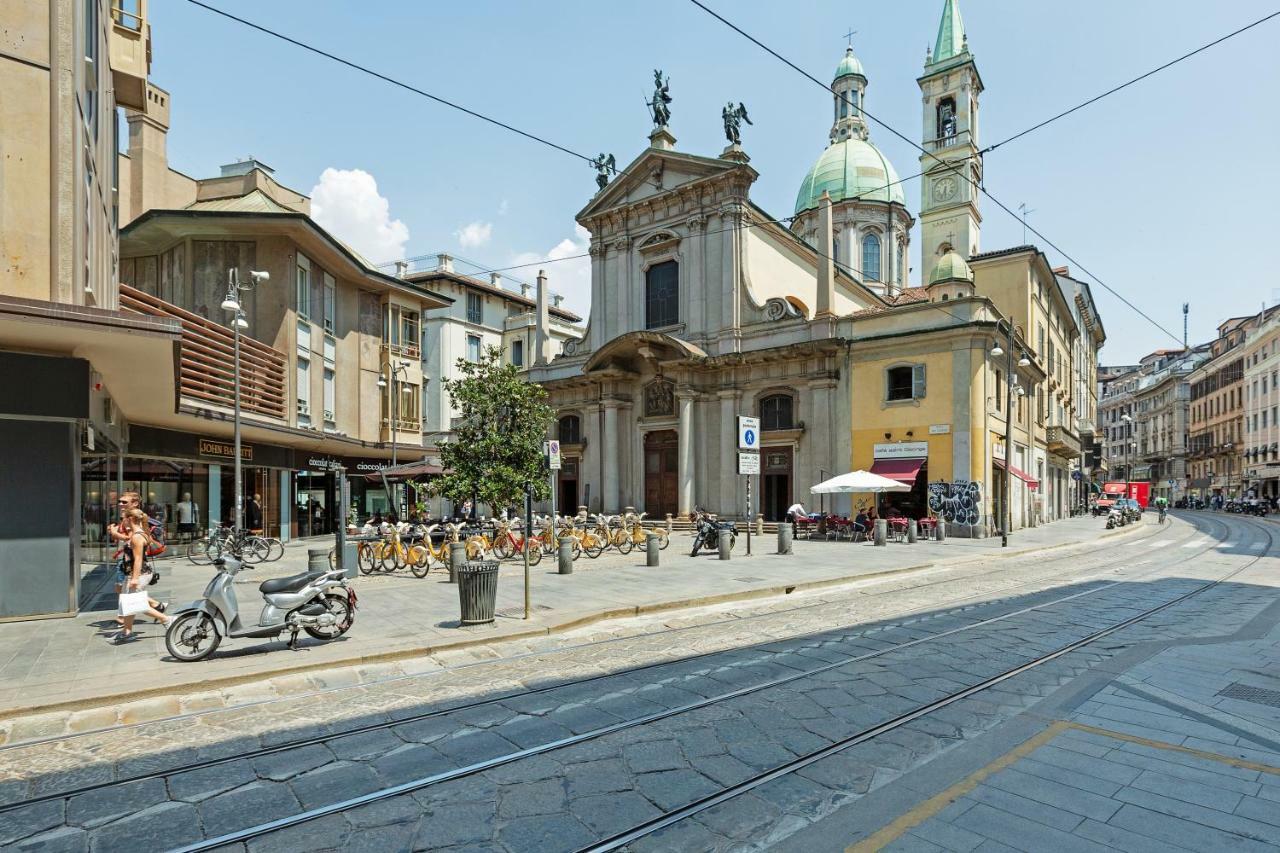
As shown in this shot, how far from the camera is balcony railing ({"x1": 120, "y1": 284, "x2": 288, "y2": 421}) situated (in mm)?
20797

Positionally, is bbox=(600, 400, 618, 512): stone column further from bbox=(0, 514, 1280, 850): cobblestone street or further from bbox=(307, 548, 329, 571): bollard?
bbox=(0, 514, 1280, 850): cobblestone street

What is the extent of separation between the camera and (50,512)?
10539 mm

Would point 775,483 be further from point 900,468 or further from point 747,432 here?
point 747,432

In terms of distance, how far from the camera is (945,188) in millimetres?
45625

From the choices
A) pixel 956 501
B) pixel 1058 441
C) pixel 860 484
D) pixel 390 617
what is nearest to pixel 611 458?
pixel 860 484

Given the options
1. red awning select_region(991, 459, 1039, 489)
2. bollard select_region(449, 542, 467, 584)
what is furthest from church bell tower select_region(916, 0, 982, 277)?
bollard select_region(449, 542, 467, 584)

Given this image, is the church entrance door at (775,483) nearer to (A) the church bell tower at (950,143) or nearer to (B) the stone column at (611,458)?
(B) the stone column at (611,458)

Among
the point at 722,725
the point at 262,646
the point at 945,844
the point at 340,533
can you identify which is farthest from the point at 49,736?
the point at 340,533

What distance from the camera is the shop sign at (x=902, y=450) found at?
28531mm

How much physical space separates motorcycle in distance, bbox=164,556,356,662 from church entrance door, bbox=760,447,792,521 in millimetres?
24838

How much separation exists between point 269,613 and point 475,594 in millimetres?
2514

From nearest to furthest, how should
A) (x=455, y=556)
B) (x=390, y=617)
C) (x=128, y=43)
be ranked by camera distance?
(x=390, y=617), (x=455, y=556), (x=128, y=43)

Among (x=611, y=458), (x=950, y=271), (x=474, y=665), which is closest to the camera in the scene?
(x=474, y=665)

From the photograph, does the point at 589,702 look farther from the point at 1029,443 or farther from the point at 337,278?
the point at 1029,443
